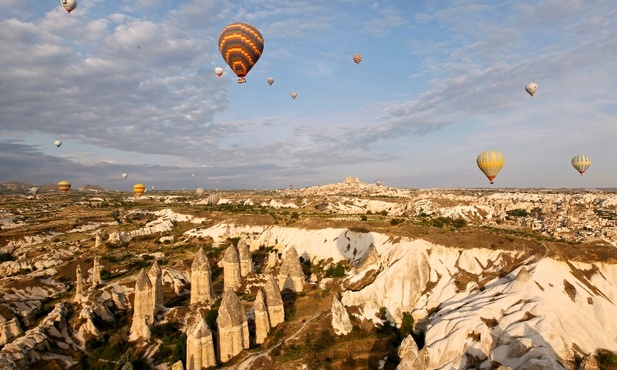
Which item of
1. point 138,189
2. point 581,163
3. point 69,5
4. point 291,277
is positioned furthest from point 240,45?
point 138,189

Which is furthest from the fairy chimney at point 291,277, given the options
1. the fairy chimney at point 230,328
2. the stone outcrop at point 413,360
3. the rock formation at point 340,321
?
the stone outcrop at point 413,360

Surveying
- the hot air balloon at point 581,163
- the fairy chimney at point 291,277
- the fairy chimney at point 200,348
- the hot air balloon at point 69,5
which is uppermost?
the hot air balloon at point 69,5

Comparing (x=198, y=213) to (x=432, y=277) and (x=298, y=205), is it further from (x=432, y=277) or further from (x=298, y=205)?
(x=432, y=277)

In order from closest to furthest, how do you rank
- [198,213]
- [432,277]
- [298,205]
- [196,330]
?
[196,330] → [432,277] → [198,213] → [298,205]

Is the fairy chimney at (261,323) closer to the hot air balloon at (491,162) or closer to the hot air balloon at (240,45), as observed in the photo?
the hot air balloon at (240,45)

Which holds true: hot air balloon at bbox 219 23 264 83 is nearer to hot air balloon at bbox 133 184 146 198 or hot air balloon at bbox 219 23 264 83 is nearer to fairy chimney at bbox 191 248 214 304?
fairy chimney at bbox 191 248 214 304

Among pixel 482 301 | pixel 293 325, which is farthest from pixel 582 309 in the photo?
pixel 293 325
